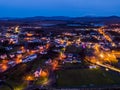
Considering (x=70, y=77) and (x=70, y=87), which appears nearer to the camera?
(x=70, y=87)

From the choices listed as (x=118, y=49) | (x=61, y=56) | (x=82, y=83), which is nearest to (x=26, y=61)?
(x=61, y=56)

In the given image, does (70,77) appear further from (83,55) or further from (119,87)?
(83,55)

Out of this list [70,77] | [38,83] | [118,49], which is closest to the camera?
[38,83]

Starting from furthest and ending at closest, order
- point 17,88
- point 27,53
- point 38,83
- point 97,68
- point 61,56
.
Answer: point 27,53 < point 61,56 < point 97,68 < point 38,83 < point 17,88

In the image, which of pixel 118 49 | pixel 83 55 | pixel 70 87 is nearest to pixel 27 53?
pixel 83 55

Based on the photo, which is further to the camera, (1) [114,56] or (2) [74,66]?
(1) [114,56]

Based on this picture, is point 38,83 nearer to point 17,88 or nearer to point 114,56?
point 17,88
